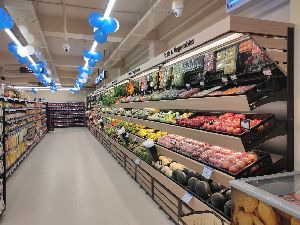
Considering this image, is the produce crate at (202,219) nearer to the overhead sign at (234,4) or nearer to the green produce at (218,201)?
the green produce at (218,201)

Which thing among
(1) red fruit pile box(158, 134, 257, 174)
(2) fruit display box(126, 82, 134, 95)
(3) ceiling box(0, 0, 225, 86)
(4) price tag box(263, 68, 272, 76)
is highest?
(3) ceiling box(0, 0, 225, 86)

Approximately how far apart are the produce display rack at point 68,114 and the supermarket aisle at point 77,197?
17.6 metres

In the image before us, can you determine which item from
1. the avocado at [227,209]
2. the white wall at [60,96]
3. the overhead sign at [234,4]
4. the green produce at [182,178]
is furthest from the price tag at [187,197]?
the white wall at [60,96]

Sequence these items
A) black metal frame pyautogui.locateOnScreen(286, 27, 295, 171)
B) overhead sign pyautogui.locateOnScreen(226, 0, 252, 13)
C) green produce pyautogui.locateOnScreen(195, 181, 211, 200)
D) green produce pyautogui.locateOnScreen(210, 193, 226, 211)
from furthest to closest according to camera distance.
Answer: overhead sign pyautogui.locateOnScreen(226, 0, 252, 13)
green produce pyautogui.locateOnScreen(195, 181, 211, 200)
green produce pyautogui.locateOnScreen(210, 193, 226, 211)
black metal frame pyautogui.locateOnScreen(286, 27, 295, 171)

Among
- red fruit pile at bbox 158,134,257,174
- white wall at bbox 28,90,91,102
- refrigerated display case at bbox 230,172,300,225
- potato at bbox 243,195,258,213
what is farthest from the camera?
white wall at bbox 28,90,91,102

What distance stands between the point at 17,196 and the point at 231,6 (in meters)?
5.00

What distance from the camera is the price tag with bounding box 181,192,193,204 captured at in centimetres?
333

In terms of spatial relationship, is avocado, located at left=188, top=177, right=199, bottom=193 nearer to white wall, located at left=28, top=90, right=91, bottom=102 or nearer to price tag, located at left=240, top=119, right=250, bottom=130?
price tag, located at left=240, top=119, right=250, bottom=130

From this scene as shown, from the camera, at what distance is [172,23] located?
7.13 metres

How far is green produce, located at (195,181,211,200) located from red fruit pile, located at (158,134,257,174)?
0.31 metres

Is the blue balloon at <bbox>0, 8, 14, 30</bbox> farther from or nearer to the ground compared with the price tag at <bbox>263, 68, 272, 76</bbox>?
farther from the ground

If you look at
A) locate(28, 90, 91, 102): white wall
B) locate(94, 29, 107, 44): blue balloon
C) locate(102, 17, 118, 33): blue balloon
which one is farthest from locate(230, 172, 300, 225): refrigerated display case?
locate(28, 90, 91, 102): white wall

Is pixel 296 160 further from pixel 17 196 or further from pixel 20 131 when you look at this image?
pixel 20 131

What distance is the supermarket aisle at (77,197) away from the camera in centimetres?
411
